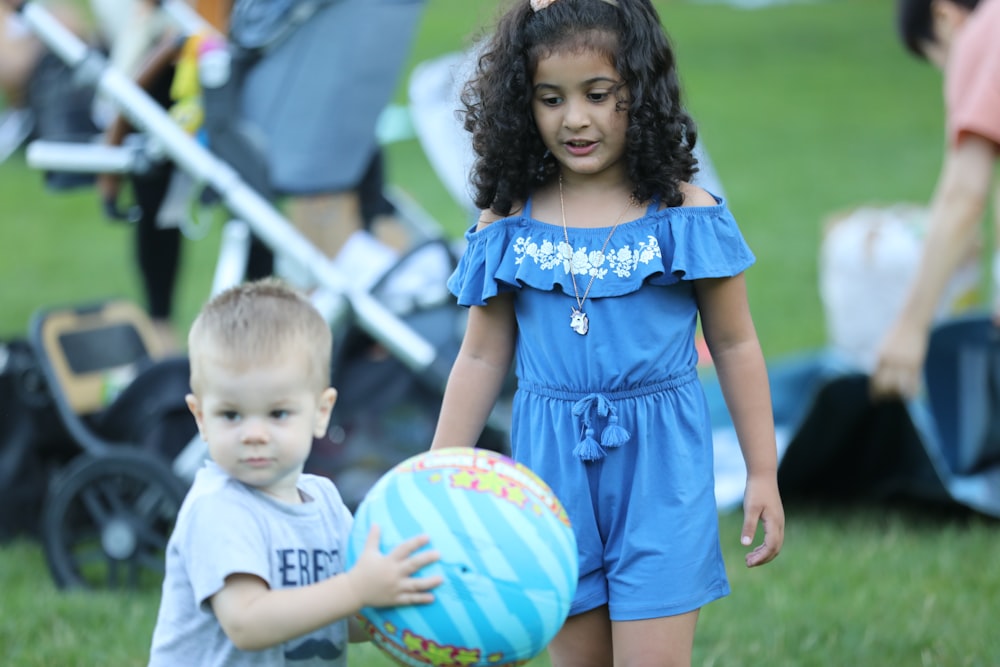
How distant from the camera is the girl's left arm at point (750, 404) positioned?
2.69 m

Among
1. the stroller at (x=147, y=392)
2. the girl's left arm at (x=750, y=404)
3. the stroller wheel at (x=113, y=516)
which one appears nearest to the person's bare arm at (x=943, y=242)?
the stroller at (x=147, y=392)

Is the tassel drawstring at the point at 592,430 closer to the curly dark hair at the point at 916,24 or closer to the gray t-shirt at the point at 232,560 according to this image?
the gray t-shirt at the point at 232,560

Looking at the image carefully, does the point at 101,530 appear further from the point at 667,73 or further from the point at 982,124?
the point at 982,124

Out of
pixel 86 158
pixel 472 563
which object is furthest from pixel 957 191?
pixel 86 158

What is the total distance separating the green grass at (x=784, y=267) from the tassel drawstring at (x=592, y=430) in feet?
3.09

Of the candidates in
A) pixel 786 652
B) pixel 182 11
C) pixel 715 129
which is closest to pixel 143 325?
pixel 182 11

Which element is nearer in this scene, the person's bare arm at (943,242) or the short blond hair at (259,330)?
the short blond hair at (259,330)

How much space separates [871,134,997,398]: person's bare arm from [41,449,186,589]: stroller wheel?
2210 millimetres

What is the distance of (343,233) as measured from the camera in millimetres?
5133

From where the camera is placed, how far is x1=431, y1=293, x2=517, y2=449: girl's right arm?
2.82 m

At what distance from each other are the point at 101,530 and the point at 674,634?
7.49ft

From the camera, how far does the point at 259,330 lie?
2275 mm

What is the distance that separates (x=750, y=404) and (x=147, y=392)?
2.57 m

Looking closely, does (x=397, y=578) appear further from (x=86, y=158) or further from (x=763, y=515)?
(x=86, y=158)
